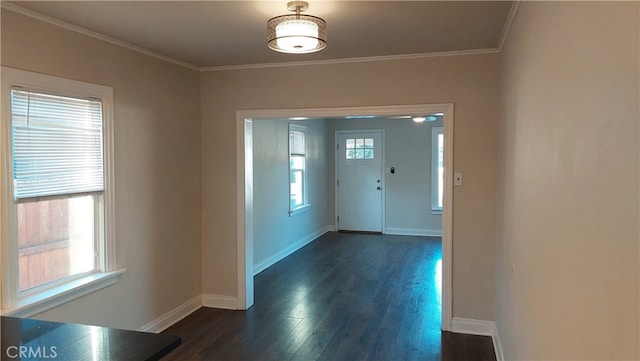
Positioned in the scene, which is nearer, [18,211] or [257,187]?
[18,211]

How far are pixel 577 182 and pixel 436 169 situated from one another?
278 inches

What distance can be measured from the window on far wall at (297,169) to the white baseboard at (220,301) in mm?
2498

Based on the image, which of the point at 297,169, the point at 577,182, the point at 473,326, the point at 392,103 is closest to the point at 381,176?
the point at 297,169

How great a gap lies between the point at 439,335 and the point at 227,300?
6.64ft

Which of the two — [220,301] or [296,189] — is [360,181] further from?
[220,301]

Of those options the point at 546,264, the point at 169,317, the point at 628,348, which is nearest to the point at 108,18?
the point at 169,317

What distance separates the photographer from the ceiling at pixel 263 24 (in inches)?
103

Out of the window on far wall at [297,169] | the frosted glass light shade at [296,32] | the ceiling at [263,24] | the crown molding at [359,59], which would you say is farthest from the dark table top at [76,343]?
the window on far wall at [297,169]

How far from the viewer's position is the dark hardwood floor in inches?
137

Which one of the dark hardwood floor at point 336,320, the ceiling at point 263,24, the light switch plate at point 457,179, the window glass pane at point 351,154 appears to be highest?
the ceiling at point 263,24

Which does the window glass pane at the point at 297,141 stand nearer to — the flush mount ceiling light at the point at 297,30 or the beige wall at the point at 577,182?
the flush mount ceiling light at the point at 297,30

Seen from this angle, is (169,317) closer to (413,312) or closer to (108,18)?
(413,312)

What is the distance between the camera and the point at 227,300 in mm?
4500

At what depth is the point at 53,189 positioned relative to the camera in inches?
114
